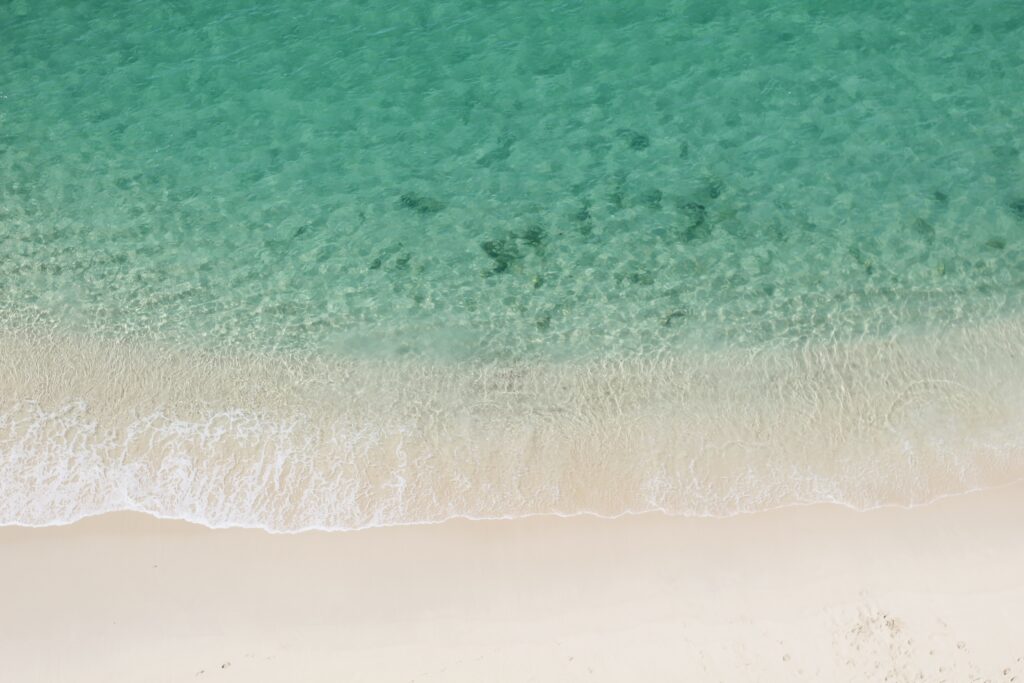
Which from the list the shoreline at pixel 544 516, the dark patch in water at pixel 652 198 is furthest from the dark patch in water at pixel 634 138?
the shoreline at pixel 544 516

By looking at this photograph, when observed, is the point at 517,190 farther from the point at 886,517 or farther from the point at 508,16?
the point at 886,517

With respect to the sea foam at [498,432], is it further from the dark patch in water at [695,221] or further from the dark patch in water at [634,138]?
the dark patch in water at [634,138]

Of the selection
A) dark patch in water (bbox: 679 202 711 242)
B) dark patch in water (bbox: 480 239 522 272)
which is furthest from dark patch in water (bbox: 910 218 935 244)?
dark patch in water (bbox: 480 239 522 272)

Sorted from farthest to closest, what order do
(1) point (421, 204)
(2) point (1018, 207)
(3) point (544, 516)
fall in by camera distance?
(1) point (421, 204) → (2) point (1018, 207) → (3) point (544, 516)

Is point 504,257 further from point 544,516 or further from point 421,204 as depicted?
point 544,516

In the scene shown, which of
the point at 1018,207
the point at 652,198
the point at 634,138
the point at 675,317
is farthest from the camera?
the point at 634,138

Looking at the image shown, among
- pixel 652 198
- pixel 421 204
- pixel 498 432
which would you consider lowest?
pixel 498 432

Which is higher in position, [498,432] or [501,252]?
[501,252]

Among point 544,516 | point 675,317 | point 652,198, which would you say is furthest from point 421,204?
point 544,516
